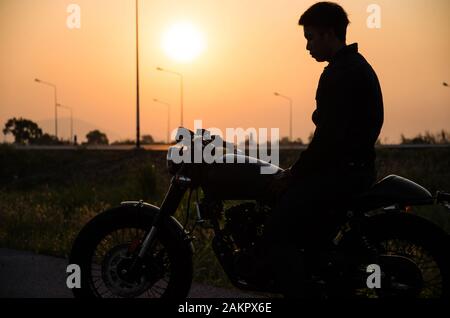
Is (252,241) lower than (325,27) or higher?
lower

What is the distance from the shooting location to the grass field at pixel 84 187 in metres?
9.16

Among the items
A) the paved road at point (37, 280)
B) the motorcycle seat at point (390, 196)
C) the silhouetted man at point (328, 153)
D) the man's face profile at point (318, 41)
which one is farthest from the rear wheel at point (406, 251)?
the paved road at point (37, 280)

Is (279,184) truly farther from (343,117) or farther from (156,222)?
(156,222)

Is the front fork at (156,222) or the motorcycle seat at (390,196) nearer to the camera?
the motorcycle seat at (390,196)

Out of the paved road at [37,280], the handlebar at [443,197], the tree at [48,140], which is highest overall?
the tree at [48,140]

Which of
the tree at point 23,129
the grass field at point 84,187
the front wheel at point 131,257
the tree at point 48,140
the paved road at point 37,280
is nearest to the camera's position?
the front wheel at point 131,257

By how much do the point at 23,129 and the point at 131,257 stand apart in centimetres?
6381

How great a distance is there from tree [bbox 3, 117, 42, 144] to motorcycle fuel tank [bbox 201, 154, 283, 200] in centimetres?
5788

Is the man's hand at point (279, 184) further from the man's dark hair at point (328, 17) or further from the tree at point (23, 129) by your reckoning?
the tree at point (23, 129)

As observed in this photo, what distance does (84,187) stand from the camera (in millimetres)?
14219

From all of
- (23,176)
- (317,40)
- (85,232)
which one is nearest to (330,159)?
(317,40)

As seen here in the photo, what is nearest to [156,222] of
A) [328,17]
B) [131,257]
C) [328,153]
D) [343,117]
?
[131,257]

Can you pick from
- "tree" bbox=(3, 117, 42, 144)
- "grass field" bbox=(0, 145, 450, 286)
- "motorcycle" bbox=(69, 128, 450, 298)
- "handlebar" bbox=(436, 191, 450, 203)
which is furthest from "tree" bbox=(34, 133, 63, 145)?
"handlebar" bbox=(436, 191, 450, 203)

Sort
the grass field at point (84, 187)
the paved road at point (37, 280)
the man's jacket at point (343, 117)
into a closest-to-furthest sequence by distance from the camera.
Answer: the man's jacket at point (343, 117)
the paved road at point (37, 280)
the grass field at point (84, 187)
